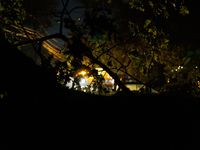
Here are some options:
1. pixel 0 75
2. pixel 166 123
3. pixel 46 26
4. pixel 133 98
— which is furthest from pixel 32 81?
pixel 46 26

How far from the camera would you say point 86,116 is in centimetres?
167

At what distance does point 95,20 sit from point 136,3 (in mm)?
3101

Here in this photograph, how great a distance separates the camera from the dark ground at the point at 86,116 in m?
1.60

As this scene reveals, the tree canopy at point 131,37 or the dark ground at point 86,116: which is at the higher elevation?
the tree canopy at point 131,37

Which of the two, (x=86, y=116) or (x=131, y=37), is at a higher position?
(x=131, y=37)

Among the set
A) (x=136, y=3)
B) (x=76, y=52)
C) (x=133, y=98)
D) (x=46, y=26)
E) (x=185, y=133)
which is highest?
(x=46, y=26)

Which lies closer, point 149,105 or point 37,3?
point 149,105

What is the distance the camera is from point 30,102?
1.71 metres

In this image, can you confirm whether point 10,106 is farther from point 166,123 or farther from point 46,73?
point 166,123

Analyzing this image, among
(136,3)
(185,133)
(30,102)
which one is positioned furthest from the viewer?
(136,3)

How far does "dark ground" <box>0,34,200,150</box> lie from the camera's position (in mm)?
1600

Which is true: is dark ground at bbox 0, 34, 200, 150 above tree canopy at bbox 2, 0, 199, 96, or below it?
below

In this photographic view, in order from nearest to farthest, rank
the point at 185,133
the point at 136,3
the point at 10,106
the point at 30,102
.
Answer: the point at 185,133 → the point at 30,102 → the point at 10,106 → the point at 136,3

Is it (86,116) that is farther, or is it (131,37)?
(131,37)
